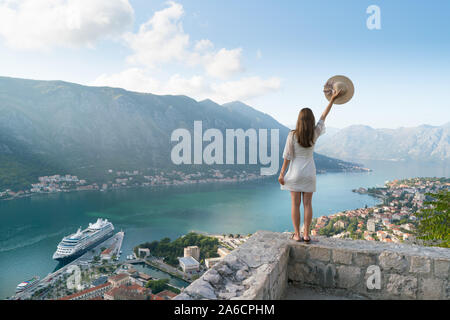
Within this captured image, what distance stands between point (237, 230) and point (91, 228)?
13846mm

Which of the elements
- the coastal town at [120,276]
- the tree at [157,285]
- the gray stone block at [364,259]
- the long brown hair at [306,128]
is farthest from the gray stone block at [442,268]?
the tree at [157,285]

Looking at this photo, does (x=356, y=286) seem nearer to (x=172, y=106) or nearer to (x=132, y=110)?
(x=132, y=110)

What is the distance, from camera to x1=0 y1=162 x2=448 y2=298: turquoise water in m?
19.6

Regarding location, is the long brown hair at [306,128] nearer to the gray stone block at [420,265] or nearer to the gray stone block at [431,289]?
the gray stone block at [420,265]

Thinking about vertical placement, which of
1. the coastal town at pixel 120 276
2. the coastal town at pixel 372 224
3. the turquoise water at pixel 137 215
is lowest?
the turquoise water at pixel 137 215

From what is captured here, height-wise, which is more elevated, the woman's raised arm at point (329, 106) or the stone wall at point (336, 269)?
the woman's raised arm at point (329, 106)

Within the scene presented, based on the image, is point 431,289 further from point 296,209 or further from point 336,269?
point 296,209

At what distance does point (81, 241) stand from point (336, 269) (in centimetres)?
2388

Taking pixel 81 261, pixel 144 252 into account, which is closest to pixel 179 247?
pixel 144 252

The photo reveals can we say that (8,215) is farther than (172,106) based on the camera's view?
No

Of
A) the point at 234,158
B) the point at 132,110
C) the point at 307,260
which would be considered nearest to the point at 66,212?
the point at 307,260

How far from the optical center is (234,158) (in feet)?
218

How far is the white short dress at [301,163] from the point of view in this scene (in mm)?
1950

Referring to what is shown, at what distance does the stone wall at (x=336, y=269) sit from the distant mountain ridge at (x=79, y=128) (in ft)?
156
